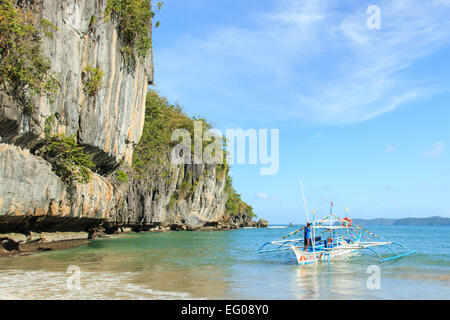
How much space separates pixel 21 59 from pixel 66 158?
4652 mm

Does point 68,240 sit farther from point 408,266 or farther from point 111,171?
point 408,266

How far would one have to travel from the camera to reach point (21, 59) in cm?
1272

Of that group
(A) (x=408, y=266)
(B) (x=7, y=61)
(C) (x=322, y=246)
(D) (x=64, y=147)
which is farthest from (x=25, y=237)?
(A) (x=408, y=266)

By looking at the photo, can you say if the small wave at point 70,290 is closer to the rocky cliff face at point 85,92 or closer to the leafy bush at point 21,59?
the rocky cliff face at point 85,92

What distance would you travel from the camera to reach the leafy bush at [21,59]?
40.3ft

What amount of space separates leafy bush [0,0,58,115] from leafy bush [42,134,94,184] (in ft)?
6.60

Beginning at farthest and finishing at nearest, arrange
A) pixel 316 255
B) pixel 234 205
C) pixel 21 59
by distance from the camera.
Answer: pixel 234 205, pixel 316 255, pixel 21 59

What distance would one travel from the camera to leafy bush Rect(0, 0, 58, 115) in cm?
1227

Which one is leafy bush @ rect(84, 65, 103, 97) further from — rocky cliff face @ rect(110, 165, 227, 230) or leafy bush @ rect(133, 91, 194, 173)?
leafy bush @ rect(133, 91, 194, 173)

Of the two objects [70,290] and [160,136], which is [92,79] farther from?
[160,136]

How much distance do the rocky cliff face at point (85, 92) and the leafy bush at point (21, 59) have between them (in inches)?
21.1

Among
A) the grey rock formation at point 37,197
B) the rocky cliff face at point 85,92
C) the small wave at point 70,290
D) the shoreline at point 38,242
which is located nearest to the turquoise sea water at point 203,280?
the small wave at point 70,290

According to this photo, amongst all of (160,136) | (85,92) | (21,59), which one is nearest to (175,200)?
(160,136)

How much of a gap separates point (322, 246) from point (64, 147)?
12.4 m
